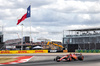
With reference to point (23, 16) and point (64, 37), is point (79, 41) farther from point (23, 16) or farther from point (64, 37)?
point (23, 16)

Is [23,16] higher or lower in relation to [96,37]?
higher

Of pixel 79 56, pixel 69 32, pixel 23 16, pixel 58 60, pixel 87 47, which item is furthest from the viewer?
pixel 69 32

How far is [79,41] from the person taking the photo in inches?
3570

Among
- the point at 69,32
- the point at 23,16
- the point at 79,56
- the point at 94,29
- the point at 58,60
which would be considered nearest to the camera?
the point at 58,60

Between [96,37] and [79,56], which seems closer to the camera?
[79,56]

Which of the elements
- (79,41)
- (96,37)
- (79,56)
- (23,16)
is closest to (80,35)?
(79,41)

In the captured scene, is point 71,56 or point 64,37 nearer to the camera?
point 71,56

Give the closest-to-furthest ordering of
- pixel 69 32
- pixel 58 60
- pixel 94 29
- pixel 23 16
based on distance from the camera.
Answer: pixel 58 60 → pixel 23 16 → pixel 94 29 → pixel 69 32

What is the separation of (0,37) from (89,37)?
133ft

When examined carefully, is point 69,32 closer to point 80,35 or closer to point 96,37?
point 80,35

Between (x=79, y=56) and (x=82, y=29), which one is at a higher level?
(x=82, y=29)

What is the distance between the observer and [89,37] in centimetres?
8662

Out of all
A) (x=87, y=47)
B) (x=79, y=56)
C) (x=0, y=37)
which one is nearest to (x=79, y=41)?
(x=87, y=47)

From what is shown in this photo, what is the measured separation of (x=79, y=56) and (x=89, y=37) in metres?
57.9
